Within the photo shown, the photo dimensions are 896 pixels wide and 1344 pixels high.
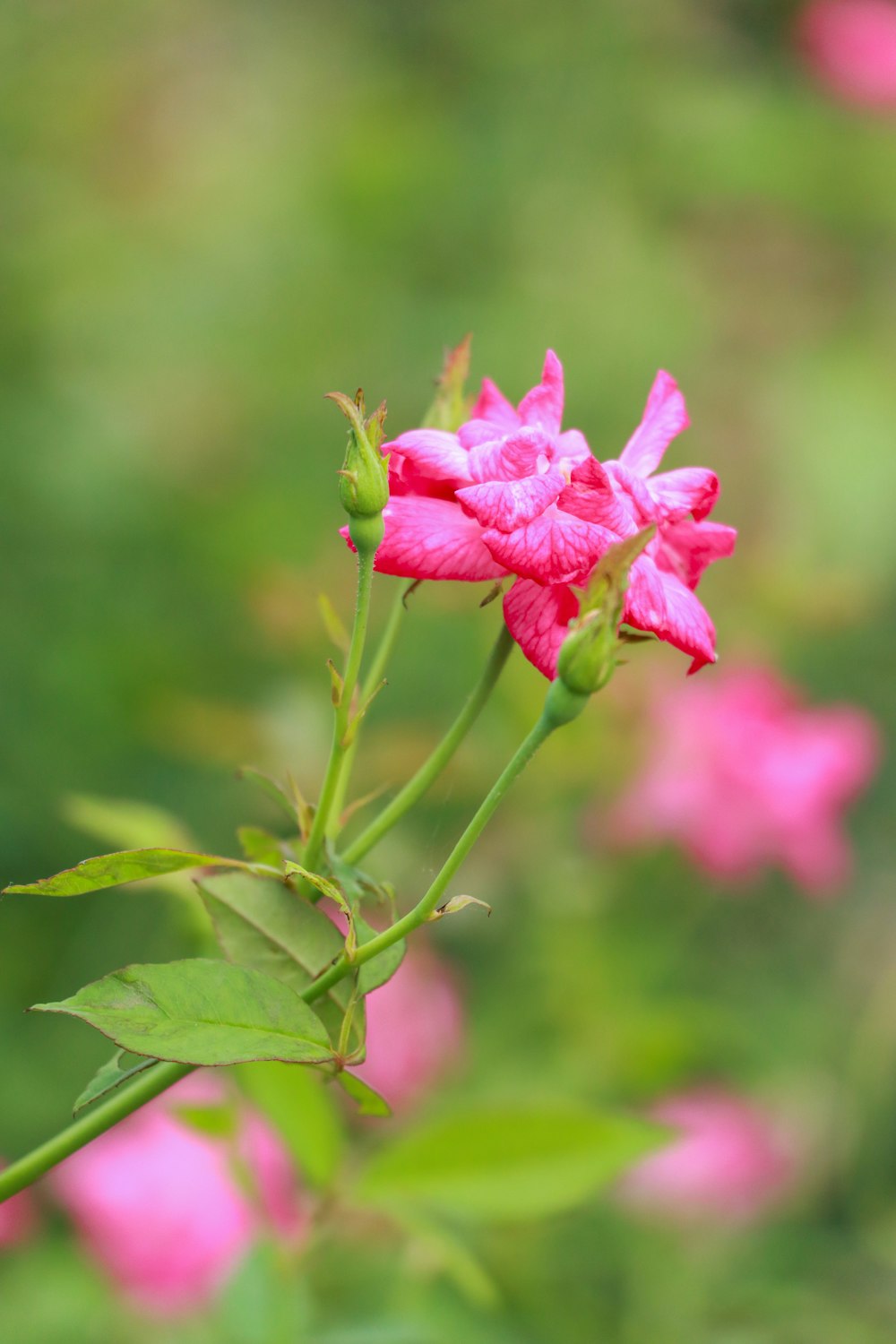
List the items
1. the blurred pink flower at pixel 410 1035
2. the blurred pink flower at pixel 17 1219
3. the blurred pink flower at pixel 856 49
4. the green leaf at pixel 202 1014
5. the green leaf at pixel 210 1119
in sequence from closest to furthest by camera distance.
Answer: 1. the green leaf at pixel 202 1014
2. the green leaf at pixel 210 1119
3. the blurred pink flower at pixel 17 1219
4. the blurred pink flower at pixel 410 1035
5. the blurred pink flower at pixel 856 49

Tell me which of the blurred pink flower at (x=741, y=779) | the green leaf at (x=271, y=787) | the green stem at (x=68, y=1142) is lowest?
the blurred pink flower at (x=741, y=779)

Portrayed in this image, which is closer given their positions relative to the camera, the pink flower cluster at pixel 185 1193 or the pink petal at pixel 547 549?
the pink petal at pixel 547 549

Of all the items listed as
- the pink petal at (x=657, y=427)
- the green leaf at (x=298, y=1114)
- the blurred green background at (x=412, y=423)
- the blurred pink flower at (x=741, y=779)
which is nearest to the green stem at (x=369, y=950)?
the pink petal at (x=657, y=427)

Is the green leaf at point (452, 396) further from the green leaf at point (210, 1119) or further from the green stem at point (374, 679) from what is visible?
the green leaf at point (210, 1119)

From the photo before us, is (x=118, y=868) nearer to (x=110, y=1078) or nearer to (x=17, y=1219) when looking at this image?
(x=110, y=1078)

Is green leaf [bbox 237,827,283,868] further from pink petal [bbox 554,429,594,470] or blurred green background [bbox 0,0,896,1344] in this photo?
blurred green background [bbox 0,0,896,1344]

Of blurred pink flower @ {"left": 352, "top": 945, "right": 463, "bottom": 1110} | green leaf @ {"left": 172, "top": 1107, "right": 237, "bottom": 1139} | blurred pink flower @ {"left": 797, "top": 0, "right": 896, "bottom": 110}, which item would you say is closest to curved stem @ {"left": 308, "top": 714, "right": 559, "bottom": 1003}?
green leaf @ {"left": 172, "top": 1107, "right": 237, "bottom": 1139}
